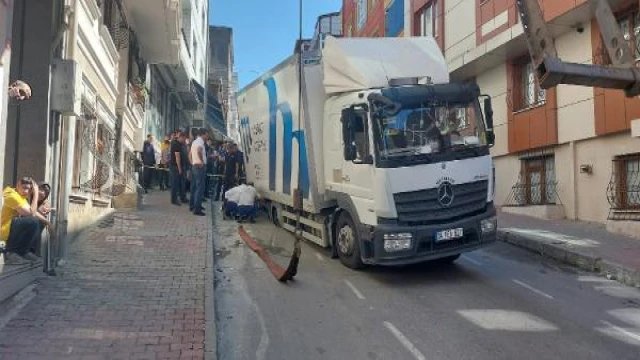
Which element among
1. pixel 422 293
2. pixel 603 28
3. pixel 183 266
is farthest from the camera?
pixel 183 266

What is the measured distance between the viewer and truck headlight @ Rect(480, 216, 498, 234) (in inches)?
344

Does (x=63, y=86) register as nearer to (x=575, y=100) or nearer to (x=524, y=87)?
(x=575, y=100)

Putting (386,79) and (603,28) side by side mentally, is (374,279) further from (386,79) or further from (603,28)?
Result: (603,28)

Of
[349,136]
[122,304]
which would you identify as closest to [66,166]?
[122,304]

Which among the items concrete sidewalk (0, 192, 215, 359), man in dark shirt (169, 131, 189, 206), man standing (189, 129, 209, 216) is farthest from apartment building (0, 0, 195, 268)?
man standing (189, 129, 209, 216)

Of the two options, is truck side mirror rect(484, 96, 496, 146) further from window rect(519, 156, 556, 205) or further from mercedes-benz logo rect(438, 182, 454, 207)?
window rect(519, 156, 556, 205)

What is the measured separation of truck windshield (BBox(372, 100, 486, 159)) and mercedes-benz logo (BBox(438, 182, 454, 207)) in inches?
18.2

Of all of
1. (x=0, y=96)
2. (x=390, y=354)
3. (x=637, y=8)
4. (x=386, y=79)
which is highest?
(x=637, y=8)

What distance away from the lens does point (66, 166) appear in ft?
28.1

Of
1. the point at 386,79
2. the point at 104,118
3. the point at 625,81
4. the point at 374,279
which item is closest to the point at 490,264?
the point at 374,279

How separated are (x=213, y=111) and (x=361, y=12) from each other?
9871 millimetres

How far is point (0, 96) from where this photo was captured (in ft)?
19.9

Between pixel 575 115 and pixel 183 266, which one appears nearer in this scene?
pixel 183 266

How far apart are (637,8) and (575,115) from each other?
273cm
